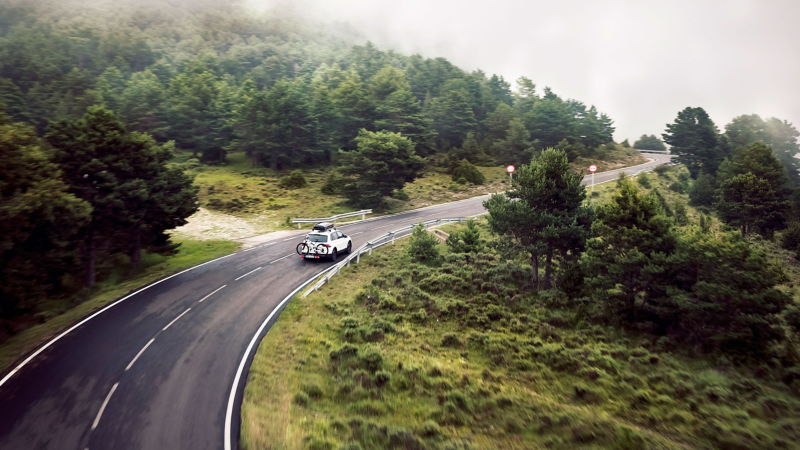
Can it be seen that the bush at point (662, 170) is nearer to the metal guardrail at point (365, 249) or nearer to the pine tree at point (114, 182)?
the metal guardrail at point (365, 249)

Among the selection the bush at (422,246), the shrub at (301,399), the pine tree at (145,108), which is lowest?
the shrub at (301,399)

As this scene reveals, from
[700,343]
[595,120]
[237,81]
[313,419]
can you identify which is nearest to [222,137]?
[237,81]

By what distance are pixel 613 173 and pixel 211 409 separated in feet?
242

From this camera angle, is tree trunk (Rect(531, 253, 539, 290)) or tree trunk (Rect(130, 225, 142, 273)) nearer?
tree trunk (Rect(130, 225, 142, 273))

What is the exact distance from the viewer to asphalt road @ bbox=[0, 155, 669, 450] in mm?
10242

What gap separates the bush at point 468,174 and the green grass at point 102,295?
39.0 m

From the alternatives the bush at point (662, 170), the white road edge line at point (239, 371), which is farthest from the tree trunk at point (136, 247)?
the bush at point (662, 170)

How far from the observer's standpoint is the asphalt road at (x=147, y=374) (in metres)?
10.2

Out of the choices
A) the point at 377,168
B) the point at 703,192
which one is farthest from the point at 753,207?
the point at 377,168

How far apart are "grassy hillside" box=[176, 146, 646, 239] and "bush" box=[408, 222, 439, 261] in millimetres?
15994

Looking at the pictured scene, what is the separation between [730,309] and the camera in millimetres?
16328

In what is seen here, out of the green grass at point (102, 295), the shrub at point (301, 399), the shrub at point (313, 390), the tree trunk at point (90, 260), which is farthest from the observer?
the tree trunk at point (90, 260)

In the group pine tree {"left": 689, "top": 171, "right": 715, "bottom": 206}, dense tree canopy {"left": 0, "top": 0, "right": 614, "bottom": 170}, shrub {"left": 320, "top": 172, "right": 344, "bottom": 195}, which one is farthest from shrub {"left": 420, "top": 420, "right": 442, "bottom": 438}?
pine tree {"left": 689, "top": 171, "right": 715, "bottom": 206}

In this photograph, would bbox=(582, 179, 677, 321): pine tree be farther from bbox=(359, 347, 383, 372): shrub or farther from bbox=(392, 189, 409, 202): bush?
bbox=(392, 189, 409, 202): bush
